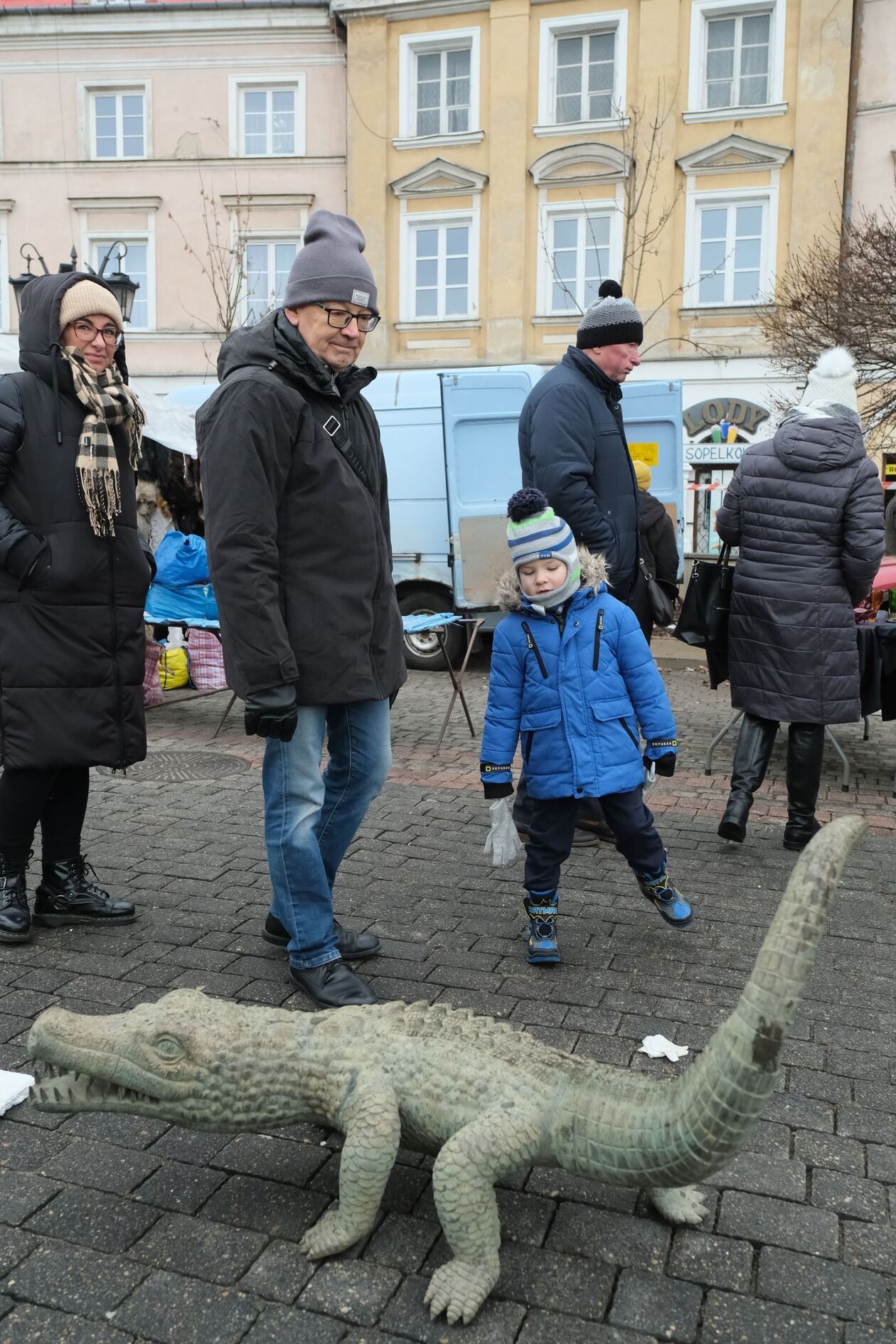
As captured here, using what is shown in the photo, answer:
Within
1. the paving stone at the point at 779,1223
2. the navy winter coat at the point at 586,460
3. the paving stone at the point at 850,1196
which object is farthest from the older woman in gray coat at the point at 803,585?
the paving stone at the point at 779,1223

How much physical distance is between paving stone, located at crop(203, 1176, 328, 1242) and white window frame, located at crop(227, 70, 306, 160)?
24495 mm

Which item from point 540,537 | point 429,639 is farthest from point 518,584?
point 429,639

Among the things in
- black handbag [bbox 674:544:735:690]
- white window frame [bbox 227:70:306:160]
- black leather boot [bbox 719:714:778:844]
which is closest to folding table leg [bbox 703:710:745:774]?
black handbag [bbox 674:544:735:690]

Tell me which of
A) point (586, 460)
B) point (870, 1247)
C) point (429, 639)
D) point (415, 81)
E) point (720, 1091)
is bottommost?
point (429, 639)

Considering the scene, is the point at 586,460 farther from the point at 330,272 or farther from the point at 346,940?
the point at 346,940

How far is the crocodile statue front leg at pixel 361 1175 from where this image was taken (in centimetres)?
230

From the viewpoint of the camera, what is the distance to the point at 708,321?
21.5 metres

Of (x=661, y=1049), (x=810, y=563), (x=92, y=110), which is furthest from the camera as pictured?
(x=92, y=110)

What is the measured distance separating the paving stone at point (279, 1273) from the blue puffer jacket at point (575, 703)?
1.75 meters

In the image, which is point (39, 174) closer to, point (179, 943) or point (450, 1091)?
point (179, 943)

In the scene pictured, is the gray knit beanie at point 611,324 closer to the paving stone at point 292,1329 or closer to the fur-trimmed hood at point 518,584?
the fur-trimmed hood at point 518,584

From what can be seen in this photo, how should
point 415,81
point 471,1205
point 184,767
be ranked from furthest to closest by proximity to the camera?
1. point 415,81
2. point 184,767
3. point 471,1205

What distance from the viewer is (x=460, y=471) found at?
11.8 meters

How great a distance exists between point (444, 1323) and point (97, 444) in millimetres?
3015
